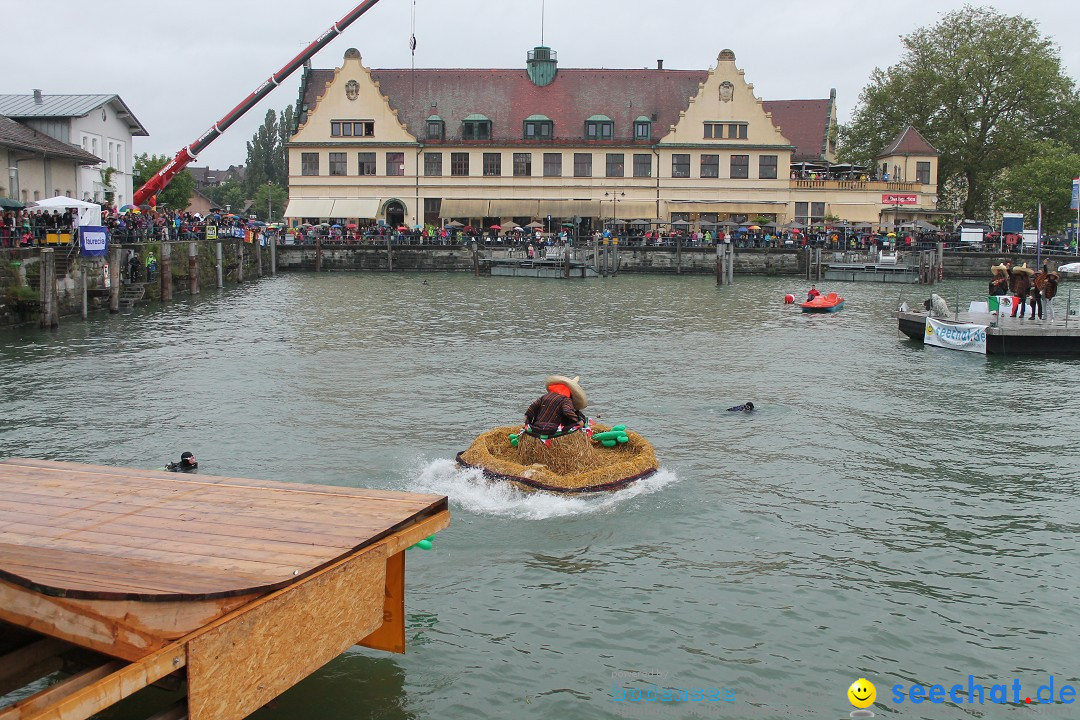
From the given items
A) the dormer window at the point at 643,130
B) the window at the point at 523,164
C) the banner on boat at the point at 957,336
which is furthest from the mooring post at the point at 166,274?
the dormer window at the point at 643,130

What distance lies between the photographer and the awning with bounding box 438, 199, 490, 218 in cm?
8156

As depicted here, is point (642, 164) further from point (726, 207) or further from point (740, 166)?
point (740, 166)

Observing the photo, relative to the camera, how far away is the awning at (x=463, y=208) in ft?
268

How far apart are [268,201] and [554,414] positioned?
128 meters

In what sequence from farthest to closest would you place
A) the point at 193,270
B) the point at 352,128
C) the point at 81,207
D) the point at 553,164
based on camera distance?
the point at 553,164, the point at 352,128, the point at 193,270, the point at 81,207

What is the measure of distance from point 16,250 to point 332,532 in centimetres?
3319

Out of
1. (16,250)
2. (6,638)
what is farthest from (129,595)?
(16,250)

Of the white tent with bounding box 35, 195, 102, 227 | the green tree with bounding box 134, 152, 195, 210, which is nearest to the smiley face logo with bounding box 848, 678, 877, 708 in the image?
the white tent with bounding box 35, 195, 102, 227

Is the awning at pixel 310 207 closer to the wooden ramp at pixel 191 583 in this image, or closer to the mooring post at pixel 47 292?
the mooring post at pixel 47 292

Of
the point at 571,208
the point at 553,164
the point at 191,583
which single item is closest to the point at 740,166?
the point at 571,208

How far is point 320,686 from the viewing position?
36.0ft

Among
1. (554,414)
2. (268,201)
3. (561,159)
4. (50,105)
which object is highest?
(50,105)

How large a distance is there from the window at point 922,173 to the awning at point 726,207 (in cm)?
1077

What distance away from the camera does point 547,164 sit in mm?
82188
